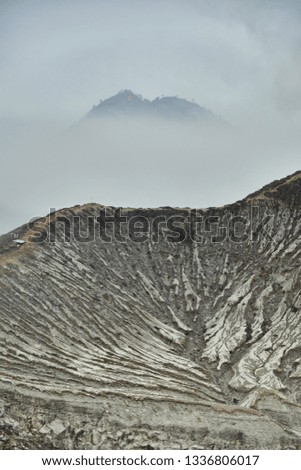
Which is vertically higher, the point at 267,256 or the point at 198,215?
the point at 198,215

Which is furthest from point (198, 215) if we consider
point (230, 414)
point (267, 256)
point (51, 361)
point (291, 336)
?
point (230, 414)

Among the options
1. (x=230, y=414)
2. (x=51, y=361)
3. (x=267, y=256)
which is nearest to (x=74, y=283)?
(x=51, y=361)

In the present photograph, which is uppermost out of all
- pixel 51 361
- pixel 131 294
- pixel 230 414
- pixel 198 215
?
pixel 198 215

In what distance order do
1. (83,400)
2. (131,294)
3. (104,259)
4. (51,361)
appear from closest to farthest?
(83,400), (51,361), (131,294), (104,259)

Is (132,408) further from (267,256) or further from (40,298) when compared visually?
(267,256)

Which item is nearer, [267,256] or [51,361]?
[51,361]

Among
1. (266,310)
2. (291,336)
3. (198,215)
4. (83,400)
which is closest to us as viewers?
(83,400)
